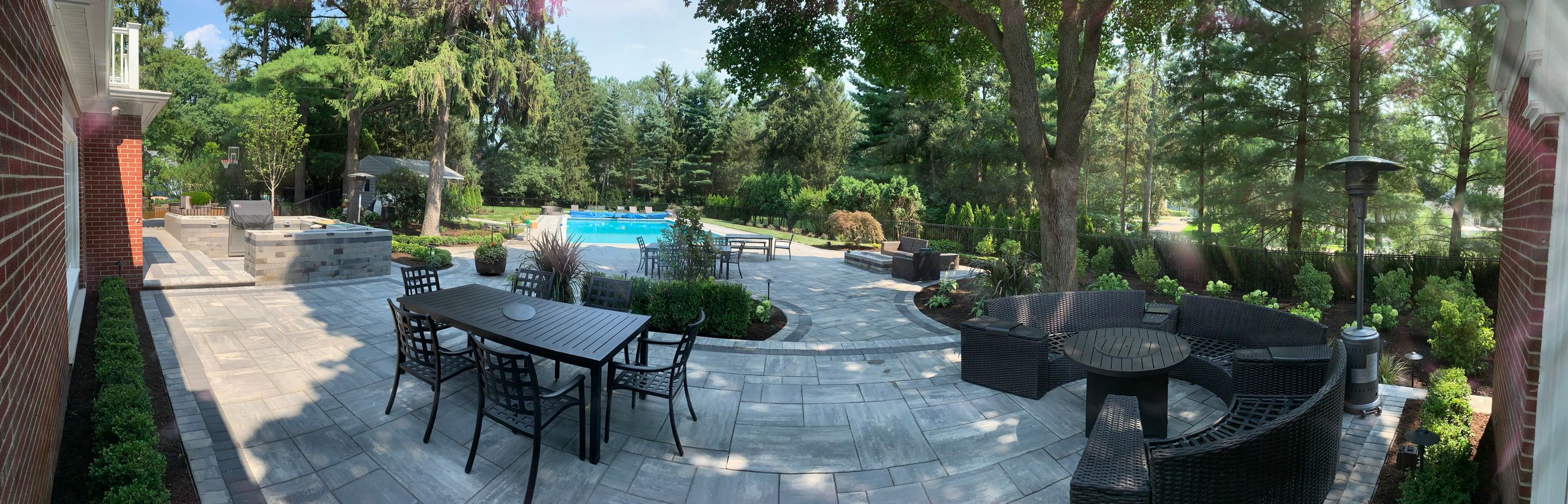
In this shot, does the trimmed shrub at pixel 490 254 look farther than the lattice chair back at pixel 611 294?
Yes

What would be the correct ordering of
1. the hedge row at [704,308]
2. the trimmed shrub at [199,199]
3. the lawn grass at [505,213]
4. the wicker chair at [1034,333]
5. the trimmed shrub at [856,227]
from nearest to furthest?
1. the wicker chair at [1034,333]
2. the hedge row at [704,308]
3. the trimmed shrub at [856,227]
4. the trimmed shrub at [199,199]
5. the lawn grass at [505,213]

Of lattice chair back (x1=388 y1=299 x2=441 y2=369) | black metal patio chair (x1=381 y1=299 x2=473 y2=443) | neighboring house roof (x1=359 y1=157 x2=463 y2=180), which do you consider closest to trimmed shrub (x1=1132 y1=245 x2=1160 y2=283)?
black metal patio chair (x1=381 y1=299 x2=473 y2=443)

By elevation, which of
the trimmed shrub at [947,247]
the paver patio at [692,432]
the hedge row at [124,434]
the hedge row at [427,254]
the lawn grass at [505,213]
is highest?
the lawn grass at [505,213]

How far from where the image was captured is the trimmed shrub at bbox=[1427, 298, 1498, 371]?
6250mm

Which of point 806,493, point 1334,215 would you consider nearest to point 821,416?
point 806,493

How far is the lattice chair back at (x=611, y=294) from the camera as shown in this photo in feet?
20.3

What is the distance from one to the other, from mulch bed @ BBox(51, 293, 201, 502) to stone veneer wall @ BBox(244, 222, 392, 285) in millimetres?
4361

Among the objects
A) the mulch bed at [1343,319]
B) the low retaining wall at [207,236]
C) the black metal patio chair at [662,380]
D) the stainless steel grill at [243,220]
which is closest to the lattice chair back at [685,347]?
the black metal patio chair at [662,380]

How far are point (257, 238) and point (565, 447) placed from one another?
8.45 meters

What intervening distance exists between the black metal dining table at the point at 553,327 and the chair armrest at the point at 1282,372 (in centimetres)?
416

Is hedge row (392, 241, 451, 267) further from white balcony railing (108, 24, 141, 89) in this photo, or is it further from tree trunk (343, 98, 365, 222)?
tree trunk (343, 98, 365, 222)

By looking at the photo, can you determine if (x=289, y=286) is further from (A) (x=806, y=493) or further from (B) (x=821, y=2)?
(A) (x=806, y=493)

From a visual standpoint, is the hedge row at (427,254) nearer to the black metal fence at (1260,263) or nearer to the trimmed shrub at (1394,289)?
the black metal fence at (1260,263)

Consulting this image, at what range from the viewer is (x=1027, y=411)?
5.23 m
